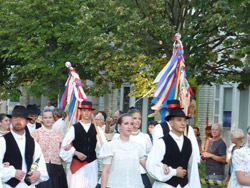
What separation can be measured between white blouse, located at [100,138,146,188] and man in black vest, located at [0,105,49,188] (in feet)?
2.87

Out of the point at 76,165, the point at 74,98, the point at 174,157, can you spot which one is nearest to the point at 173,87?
the point at 76,165

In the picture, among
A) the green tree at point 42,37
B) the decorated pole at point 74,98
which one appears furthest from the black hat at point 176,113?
the green tree at point 42,37

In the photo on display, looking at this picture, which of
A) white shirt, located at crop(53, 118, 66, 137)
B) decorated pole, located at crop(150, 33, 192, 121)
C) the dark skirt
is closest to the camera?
decorated pole, located at crop(150, 33, 192, 121)

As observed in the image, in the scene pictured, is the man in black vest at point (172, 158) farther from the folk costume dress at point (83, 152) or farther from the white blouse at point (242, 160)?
the folk costume dress at point (83, 152)

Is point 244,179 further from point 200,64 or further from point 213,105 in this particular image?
point 213,105

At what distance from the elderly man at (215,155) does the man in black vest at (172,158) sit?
4727 millimetres

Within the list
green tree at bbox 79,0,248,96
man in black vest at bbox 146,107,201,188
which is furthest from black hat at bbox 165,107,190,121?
green tree at bbox 79,0,248,96

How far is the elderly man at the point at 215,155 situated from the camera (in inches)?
515

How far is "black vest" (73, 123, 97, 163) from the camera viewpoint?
39.2 feet

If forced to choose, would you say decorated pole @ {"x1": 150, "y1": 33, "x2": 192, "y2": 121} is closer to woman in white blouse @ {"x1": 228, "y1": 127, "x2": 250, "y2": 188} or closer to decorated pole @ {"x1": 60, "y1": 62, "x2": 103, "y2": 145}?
woman in white blouse @ {"x1": 228, "y1": 127, "x2": 250, "y2": 188}

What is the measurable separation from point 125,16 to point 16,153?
13.6 meters

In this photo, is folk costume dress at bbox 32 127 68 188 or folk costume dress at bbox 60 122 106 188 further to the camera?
folk costume dress at bbox 32 127 68 188

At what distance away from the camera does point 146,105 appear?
1323 inches

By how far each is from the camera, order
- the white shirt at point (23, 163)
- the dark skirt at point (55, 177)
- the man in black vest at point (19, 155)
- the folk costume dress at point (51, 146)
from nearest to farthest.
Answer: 1. the white shirt at point (23, 163)
2. the man in black vest at point (19, 155)
3. the folk costume dress at point (51, 146)
4. the dark skirt at point (55, 177)
